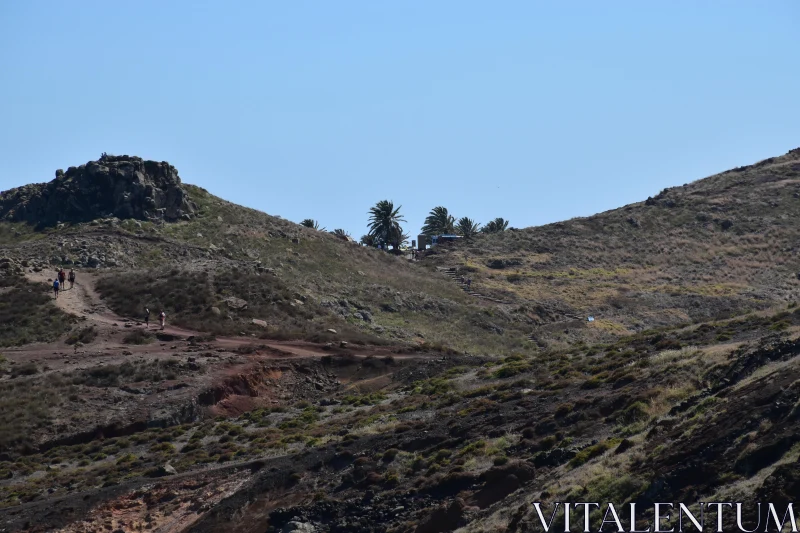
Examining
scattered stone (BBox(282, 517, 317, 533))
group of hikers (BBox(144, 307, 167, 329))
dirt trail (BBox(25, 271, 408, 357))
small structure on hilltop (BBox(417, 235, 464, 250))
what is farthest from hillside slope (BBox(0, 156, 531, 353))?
scattered stone (BBox(282, 517, 317, 533))

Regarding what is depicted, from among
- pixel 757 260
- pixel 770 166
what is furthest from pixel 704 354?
pixel 770 166

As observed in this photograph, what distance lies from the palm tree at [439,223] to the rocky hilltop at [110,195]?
3902 centimetres

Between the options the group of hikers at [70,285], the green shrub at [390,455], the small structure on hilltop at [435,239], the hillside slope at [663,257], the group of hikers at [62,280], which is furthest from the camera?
the small structure on hilltop at [435,239]

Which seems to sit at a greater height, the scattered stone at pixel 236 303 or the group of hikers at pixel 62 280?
the group of hikers at pixel 62 280

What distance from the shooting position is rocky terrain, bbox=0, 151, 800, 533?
28688 mm

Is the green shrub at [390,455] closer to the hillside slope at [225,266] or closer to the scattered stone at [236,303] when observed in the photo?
the hillside slope at [225,266]

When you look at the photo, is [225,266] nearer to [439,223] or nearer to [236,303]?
[236,303]

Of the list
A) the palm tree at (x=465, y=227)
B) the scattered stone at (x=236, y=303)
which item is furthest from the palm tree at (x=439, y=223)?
the scattered stone at (x=236, y=303)

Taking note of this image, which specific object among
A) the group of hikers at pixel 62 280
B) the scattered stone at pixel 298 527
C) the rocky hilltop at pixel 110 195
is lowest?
the scattered stone at pixel 298 527

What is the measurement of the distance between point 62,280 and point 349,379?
22.6 m

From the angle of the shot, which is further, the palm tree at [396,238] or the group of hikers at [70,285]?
the palm tree at [396,238]

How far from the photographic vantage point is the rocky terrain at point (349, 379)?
28688 mm

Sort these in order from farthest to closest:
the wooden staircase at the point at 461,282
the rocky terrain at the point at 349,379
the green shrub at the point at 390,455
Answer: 1. the wooden staircase at the point at 461,282
2. the green shrub at the point at 390,455
3. the rocky terrain at the point at 349,379

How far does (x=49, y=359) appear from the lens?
181 ft
